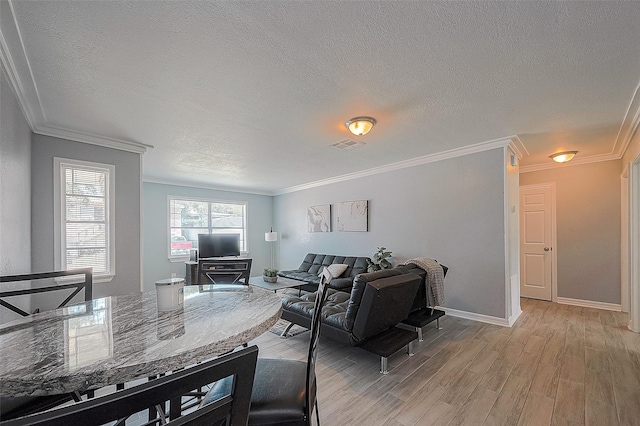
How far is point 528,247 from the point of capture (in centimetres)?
500

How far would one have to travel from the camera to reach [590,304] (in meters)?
4.36

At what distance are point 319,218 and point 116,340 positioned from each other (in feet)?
18.0

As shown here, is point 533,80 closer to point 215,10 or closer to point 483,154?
point 483,154

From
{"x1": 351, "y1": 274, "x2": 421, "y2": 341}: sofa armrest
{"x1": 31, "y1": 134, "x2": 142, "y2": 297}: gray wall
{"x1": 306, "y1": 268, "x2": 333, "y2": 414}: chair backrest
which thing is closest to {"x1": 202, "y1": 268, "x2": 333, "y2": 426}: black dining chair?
{"x1": 306, "y1": 268, "x2": 333, "y2": 414}: chair backrest

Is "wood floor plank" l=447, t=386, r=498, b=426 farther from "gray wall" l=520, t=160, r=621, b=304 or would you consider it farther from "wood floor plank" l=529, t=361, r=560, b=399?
"gray wall" l=520, t=160, r=621, b=304

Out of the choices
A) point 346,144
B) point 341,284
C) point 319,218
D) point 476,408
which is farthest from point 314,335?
point 319,218

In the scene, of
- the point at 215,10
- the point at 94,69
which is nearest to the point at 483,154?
the point at 215,10

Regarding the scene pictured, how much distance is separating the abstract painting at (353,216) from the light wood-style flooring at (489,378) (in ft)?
8.01

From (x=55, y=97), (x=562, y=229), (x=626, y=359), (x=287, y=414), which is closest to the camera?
(x=287, y=414)

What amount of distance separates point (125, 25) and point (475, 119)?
3.19 meters

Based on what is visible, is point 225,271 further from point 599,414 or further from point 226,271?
point 599,414

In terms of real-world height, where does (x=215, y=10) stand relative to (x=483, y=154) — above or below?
above

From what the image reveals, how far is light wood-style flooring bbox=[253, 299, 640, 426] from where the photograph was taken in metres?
1.89

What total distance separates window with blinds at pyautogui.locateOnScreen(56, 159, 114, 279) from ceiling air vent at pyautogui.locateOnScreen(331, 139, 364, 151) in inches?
117
